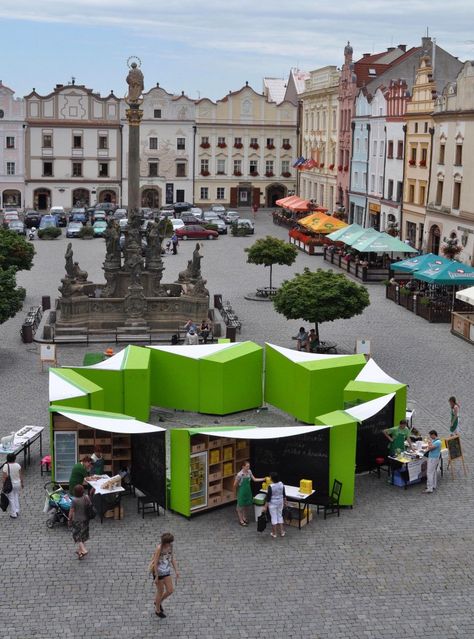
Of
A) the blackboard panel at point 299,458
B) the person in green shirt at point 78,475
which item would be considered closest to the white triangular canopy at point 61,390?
the person in green shirt at point 78,475

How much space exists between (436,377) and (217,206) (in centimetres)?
5591

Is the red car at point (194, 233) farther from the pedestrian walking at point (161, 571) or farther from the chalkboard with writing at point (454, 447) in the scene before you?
the pedestrian walking at point (161, 571)

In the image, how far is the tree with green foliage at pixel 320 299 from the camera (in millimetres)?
30453

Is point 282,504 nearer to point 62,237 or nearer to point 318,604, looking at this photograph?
point 318,604

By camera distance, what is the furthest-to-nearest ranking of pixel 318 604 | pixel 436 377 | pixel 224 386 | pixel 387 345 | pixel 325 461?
pixel 387 345 → pixel 436 377 → pixel 224 386 → pixel 325 461 → pixel 318 604

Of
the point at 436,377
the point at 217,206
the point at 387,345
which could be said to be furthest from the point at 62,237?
the point at 436,377

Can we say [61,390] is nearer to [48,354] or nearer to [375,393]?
[375,393]

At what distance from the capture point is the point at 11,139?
8112 centimetres

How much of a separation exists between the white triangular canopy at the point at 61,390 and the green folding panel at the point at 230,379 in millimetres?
3869

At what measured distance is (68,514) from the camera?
17.3 metres

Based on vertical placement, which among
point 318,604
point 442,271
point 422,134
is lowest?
point 318,604

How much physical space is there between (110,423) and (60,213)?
58415 mm

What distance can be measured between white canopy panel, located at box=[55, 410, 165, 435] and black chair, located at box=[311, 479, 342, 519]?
3.35 metres

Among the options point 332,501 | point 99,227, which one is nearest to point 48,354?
point 332,501
